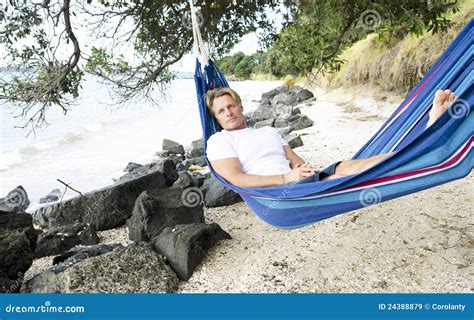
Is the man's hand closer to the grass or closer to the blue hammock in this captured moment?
the blue hammock

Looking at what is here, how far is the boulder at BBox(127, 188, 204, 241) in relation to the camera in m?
2.55

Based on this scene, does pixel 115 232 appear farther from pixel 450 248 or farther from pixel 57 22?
pixel 450 248

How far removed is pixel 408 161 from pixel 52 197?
14.6 feet

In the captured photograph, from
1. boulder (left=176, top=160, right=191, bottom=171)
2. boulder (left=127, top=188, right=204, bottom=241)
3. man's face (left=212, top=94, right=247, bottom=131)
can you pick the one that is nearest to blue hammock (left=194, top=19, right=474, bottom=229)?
man's face (left=212, top=94, right=247, bottom=131)

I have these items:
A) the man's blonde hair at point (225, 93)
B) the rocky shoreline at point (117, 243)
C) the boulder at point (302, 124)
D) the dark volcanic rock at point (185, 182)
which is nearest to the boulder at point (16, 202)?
the rocky shoreline at point (117, 243)

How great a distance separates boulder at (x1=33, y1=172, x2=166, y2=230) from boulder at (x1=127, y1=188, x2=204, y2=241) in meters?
0.37

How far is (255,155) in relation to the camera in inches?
79.0

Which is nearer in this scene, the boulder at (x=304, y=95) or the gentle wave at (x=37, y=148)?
the gentle wave at (x=37, y=148)

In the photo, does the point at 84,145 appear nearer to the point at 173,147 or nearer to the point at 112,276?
the point at 173,147

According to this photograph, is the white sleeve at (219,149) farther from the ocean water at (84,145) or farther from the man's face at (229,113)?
the ocean water at (84,145)

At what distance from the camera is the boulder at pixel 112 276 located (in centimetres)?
192

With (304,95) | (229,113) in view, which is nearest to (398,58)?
(304,95)

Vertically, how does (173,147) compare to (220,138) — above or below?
below

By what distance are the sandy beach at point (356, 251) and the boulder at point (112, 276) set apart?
0.14 metres
